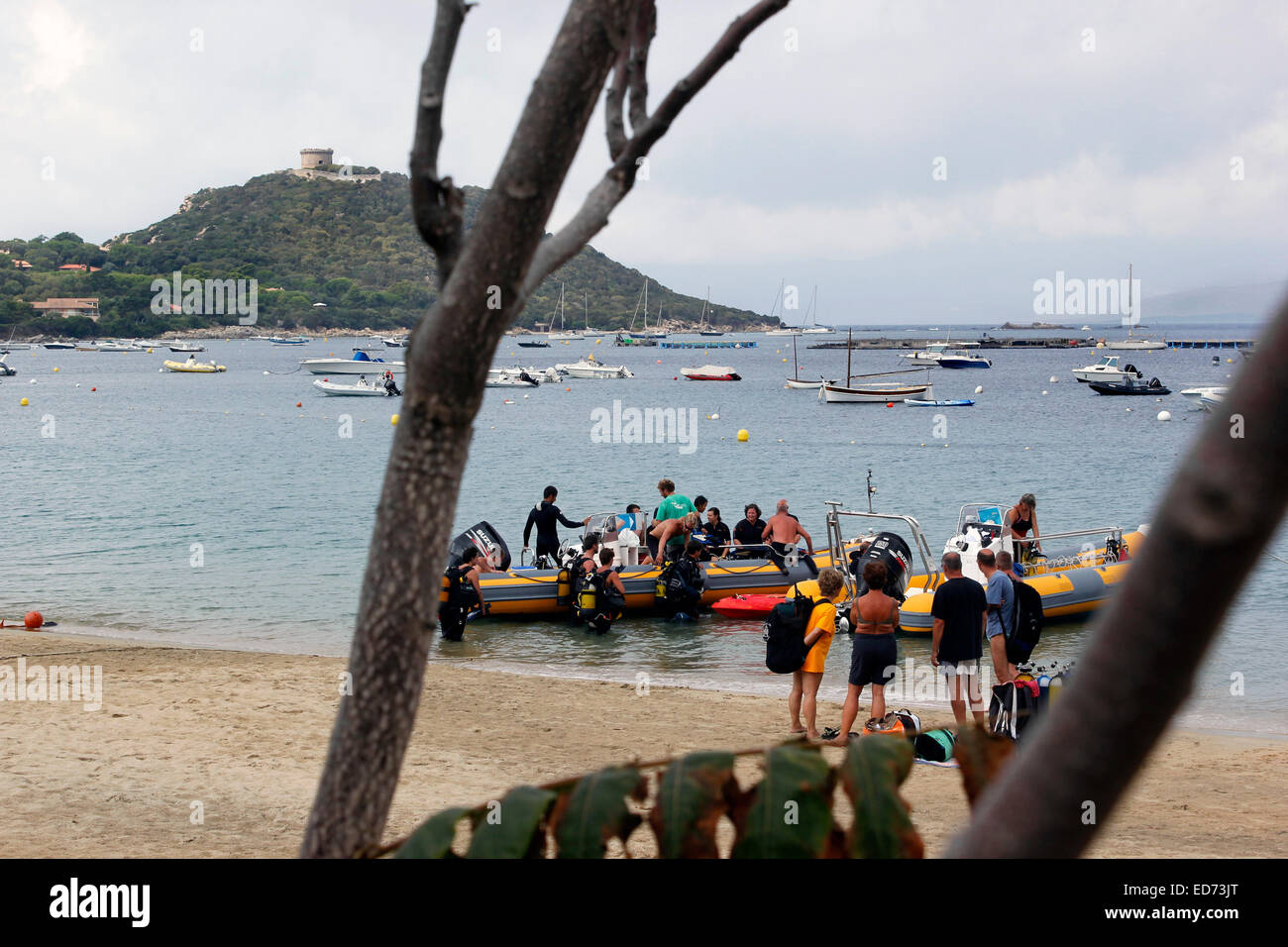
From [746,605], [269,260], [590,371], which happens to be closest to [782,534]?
[746,605]

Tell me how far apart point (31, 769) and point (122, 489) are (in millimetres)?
27955

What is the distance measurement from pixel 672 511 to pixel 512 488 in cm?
1871

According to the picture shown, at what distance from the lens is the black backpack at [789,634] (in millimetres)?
9414

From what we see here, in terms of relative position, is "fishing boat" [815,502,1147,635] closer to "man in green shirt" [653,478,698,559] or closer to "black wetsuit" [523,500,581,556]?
"man in green shirt" [653,478,698,559]

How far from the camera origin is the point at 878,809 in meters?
1.46

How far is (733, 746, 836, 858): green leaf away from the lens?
143cm

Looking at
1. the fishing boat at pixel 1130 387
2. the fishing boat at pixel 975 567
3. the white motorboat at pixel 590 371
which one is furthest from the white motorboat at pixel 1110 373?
the fishing boat at pixel 975 567

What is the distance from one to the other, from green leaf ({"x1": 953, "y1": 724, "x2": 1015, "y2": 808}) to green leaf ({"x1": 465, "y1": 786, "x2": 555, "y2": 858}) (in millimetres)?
596

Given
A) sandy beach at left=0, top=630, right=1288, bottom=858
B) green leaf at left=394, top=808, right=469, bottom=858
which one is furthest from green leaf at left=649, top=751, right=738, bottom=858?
sandy beach at left=0, top=630, right=1288, bottom=858

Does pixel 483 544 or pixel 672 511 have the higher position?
pixel 672 511

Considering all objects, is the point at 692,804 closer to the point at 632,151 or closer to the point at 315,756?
the point at 632,151

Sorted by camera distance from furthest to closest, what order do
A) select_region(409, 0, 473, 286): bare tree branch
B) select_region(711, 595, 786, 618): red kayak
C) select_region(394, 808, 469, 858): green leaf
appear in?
1. select_region(711, 595, 786, 618): red kayak
2. select_region(409, 0, 473, 286): bare tree branch
3. select_region(394, 808, 469, 858): green leaf

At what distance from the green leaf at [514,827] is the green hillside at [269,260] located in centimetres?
13880

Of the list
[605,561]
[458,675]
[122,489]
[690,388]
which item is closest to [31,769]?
[458,675]
